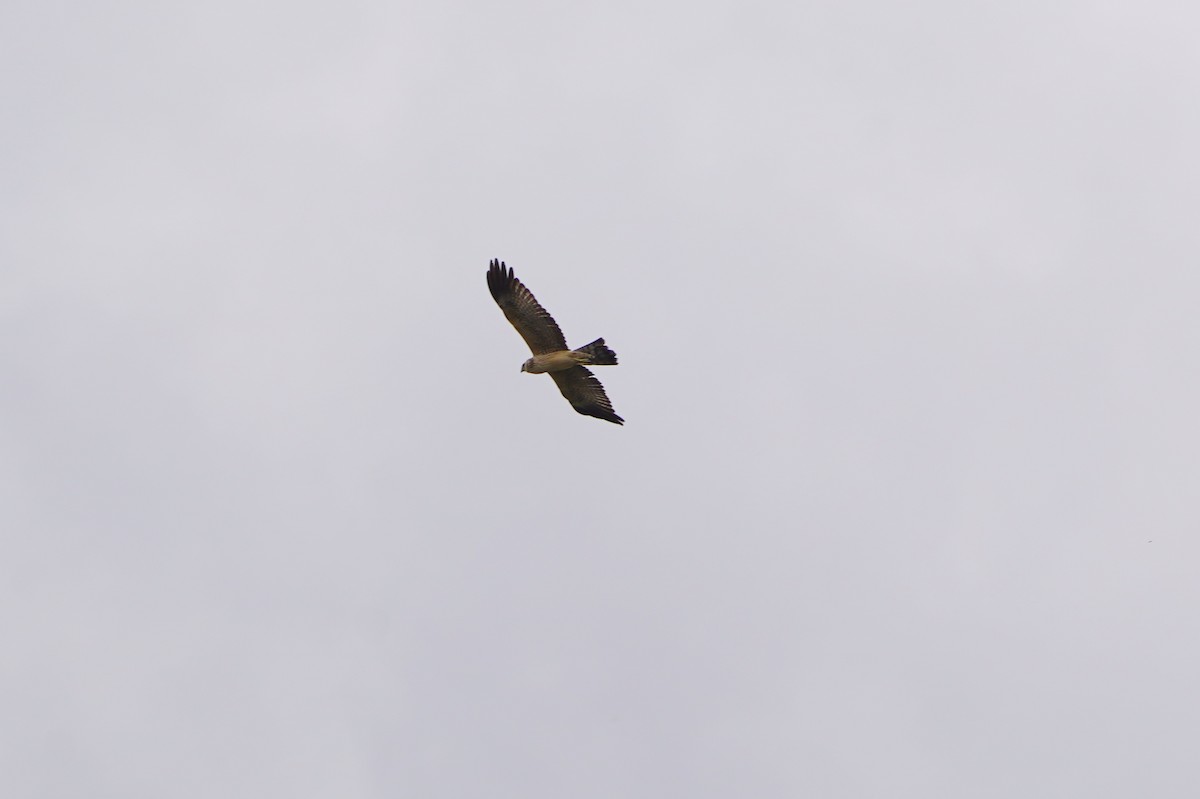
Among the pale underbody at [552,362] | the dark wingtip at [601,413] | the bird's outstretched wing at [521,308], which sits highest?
the bird's outstretched wing at [521,308]

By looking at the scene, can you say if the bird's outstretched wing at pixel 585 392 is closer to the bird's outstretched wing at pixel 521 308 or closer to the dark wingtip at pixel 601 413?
the dark wingtip at pixel 601 413

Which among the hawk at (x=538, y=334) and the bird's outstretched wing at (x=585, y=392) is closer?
the hawk at (x=538, y=334)

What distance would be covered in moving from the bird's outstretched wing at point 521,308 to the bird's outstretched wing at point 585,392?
1390 millimetres

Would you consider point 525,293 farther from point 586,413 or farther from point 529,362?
point 586,413

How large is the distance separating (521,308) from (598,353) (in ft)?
7.53

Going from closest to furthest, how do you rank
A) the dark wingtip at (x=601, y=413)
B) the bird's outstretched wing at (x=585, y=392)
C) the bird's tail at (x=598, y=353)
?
1. the bird's tail at (x=598, y=353)
2. the bird's outstretched wing at (x=585, y=392)
3. the dark wingtip at (x=601, y=413)

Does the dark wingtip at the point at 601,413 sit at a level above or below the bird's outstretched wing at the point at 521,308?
below

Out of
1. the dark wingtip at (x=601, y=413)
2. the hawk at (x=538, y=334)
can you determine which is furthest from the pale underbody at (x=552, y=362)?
the dark wingtip at (x=601, y=413)

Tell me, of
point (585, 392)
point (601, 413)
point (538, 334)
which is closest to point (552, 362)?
point (538, 334)

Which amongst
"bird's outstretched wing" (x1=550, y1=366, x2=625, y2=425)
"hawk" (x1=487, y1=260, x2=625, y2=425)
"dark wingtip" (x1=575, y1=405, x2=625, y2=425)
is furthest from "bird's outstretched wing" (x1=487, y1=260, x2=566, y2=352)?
"dark wingtip" (x1=575, y1=405, x2=625, y2=425)

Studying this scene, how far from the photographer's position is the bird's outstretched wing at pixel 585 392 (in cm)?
3625

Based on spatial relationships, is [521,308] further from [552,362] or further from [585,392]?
[585,392]

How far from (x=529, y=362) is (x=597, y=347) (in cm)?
205

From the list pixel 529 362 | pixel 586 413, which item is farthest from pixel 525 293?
pixel 586 413
